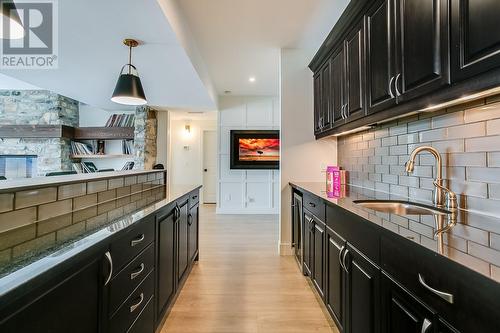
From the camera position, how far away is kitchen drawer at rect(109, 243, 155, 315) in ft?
3.47

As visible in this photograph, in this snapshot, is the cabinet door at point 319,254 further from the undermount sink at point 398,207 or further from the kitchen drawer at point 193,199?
the kitchen drawer at point 193,199

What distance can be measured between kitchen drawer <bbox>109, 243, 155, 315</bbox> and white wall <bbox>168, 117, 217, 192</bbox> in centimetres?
614

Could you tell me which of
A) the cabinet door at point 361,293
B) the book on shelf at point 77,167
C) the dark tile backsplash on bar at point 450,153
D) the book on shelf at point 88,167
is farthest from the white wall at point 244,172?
the cabinet door at point 361,293

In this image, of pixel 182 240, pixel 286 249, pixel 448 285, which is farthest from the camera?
pixel 286 249

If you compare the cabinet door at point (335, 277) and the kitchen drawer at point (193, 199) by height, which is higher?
the kitchen drawer at point (193, 199)

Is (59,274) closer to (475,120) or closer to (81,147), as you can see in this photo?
(475,120)

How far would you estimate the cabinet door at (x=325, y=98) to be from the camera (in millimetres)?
2646

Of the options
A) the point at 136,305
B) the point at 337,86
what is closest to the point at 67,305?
the point at 136,305

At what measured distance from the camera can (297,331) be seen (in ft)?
5.72

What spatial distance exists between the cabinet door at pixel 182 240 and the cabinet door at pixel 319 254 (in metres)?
1.12

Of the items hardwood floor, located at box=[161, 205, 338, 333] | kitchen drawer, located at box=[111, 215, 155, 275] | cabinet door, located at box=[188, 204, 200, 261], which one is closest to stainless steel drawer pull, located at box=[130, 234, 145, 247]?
kitchen drawer, located at box=[111, 215, 155, 275]

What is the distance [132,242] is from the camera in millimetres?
1223

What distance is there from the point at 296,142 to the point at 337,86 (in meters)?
1.02

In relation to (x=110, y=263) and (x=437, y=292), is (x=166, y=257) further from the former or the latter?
(x=437, y=292)
